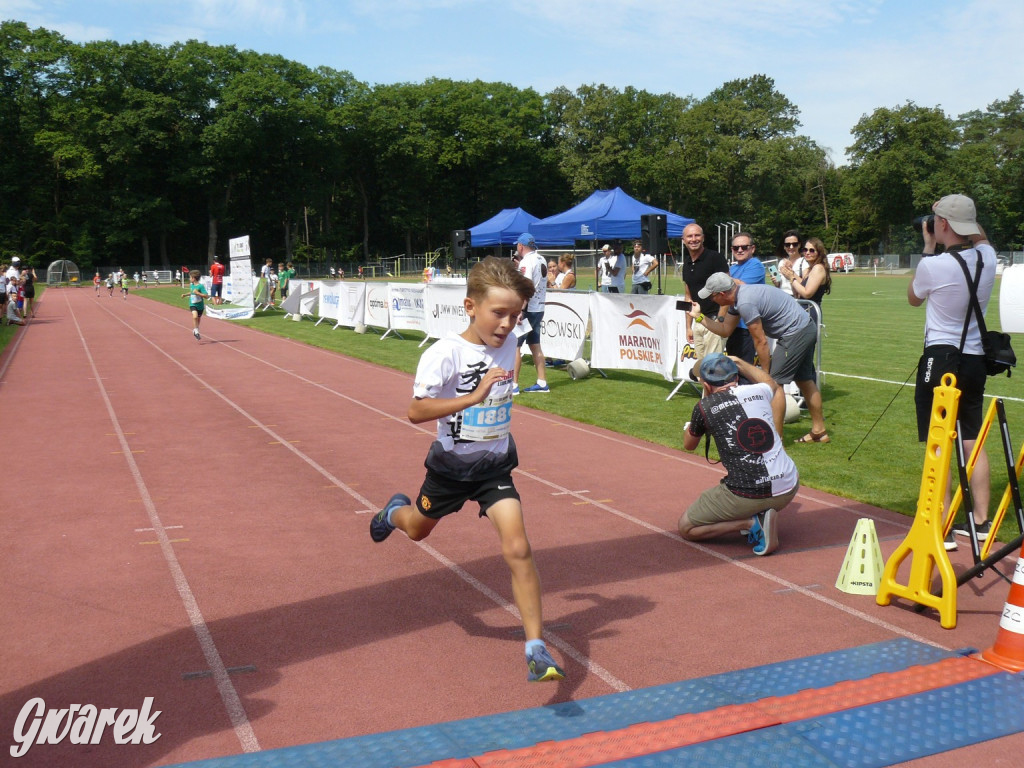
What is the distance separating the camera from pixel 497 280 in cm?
407

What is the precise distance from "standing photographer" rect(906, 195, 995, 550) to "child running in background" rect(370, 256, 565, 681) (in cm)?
276

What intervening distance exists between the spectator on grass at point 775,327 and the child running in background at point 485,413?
416cm

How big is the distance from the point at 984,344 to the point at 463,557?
344 cm

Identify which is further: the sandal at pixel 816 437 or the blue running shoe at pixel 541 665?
the sandal at pixel 816 437

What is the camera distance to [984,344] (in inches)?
220

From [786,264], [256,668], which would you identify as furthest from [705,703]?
[786,264]

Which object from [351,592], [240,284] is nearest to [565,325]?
[351,592]

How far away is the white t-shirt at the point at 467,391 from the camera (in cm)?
407

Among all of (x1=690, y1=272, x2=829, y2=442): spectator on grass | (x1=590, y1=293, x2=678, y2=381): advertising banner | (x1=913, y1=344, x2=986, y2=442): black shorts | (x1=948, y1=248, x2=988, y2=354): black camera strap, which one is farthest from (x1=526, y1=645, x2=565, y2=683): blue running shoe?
(x1=590, y1=293, x2=678, y2=381): advertising banner

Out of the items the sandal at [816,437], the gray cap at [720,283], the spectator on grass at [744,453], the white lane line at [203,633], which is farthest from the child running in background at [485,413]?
the sandal at [816,437]

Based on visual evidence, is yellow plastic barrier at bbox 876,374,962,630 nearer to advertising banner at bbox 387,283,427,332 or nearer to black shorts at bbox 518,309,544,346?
black shorts at bbox 518,309,544,346

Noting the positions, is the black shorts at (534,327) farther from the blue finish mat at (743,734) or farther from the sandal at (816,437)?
the blue finish mat at (743,734)

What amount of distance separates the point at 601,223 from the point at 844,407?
18.6 m

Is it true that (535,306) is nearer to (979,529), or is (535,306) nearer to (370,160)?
(979,529)
